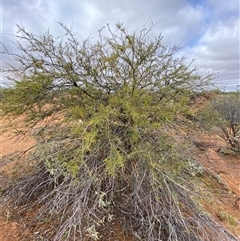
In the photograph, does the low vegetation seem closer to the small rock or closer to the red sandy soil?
the red sandy soil

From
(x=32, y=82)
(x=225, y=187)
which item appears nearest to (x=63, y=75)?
(x=32, y=82)

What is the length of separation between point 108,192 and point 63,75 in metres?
2.12

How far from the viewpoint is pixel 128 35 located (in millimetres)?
4395

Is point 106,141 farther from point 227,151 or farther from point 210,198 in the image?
point 227,151

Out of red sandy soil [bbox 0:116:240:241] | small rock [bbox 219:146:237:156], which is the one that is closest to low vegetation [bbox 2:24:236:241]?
red sandy soil [bbox 0:116:240:241]

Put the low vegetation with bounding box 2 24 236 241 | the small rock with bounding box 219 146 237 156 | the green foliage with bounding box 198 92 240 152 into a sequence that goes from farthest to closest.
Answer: the green foliage with bounding box 198 92 240 152
the small rock with bounding box 219 146 237 156
the low vegetation with bounding box 2 24 236 241

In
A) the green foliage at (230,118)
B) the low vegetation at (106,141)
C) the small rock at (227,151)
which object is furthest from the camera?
the green foliage at (230,118)

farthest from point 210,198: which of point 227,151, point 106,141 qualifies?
point 227,151

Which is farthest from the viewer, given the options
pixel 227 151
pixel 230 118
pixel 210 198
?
pixel 230 118

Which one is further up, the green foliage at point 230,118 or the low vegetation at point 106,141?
the low vegetation at point 106,141

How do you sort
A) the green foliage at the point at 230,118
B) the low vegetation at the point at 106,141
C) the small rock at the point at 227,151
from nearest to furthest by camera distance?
the low vegetation at the point at 106,141 < the small rock at the point at 227,151 < the green foliage at the point at 230,118

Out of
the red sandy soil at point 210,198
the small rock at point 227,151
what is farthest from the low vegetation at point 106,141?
the small rock at point 227,151

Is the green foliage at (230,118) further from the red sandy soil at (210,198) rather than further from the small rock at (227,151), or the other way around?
the red sandy soil at (210,198)

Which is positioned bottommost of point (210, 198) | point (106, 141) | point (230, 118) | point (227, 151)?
point (227, 151)
